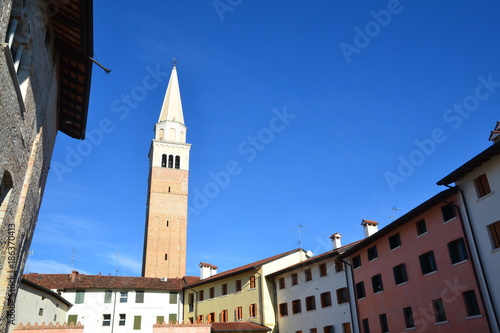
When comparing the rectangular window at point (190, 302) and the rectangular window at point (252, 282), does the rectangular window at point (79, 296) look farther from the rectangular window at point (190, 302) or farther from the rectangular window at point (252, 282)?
the rectangular window at point (252, 282)

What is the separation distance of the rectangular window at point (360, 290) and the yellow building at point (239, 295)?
10.6 metres

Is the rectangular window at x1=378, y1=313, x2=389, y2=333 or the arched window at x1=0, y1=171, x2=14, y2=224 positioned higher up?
the arched window at x1=0, y1=171, x2=14, y2=224

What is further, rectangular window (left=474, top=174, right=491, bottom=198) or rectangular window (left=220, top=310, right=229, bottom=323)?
rectangular window (left=220, top=310, right=229, bottom=323)

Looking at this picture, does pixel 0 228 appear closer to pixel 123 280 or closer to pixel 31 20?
pixel 31 20

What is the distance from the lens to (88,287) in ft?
142

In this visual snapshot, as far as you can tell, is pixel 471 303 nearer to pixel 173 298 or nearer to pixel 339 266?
pixel 339 266

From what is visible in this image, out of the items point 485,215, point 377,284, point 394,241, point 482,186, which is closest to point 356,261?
point 377,284

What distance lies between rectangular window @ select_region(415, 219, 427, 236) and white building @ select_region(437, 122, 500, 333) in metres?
3.39

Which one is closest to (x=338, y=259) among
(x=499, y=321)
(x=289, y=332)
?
(x=289, y=332)

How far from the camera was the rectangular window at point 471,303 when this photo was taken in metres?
20.6

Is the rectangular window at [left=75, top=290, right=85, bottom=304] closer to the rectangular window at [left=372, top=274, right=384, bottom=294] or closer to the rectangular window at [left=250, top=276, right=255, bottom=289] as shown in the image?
the rectangular window at [left=250, top=276, right=255, bottom=289]

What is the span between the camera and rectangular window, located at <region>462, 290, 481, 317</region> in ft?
67.7

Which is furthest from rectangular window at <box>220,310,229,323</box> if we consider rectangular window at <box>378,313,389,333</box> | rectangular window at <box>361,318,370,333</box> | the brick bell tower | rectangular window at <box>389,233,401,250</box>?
the brick bell tower

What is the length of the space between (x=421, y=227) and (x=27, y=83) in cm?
2294
